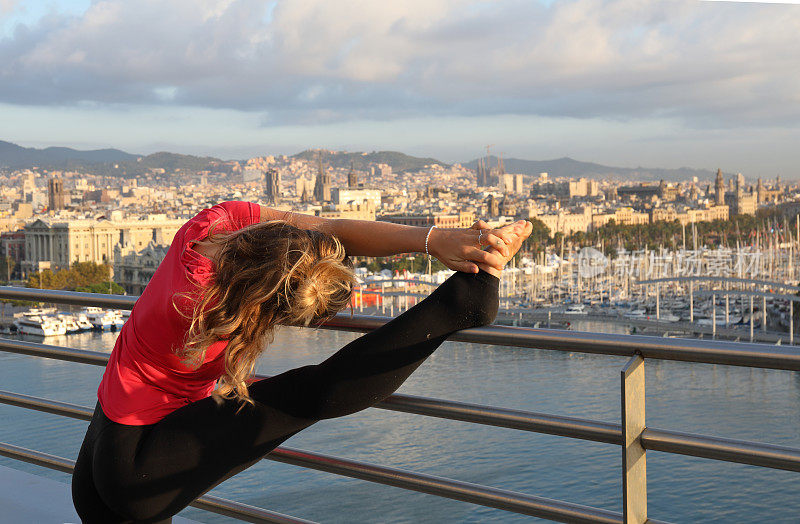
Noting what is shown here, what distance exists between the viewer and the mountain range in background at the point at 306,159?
66.5m

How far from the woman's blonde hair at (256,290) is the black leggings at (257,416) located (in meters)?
0.03

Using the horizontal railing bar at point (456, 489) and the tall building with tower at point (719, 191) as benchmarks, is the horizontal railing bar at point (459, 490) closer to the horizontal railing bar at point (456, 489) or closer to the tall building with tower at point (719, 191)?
the horizontal railing bar at point (456, 489)

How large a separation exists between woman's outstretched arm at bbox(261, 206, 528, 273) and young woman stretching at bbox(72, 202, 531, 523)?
0.02 m

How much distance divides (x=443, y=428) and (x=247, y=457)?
39.6ft

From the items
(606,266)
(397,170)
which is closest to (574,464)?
(606,266)

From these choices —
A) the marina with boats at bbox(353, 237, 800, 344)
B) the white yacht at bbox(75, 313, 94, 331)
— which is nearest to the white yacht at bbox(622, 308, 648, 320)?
the marina with boats at bbox(353, 237, 800, 344)

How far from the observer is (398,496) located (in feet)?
34.2

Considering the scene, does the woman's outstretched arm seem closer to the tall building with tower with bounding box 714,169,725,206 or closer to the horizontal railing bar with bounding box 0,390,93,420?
A: the horizontal railing bar with bounding box 0,390,93,420

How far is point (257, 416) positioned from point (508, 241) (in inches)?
9.5

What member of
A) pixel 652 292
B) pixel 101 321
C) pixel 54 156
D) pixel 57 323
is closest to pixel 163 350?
pixel 57 323

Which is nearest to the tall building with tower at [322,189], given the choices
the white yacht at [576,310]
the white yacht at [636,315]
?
the white yacht at [576,310]

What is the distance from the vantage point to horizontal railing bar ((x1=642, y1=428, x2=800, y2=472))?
541mm

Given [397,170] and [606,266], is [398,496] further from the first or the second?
[397,170]

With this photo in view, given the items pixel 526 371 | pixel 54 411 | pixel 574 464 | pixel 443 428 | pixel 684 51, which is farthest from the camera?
pixel 684 51
